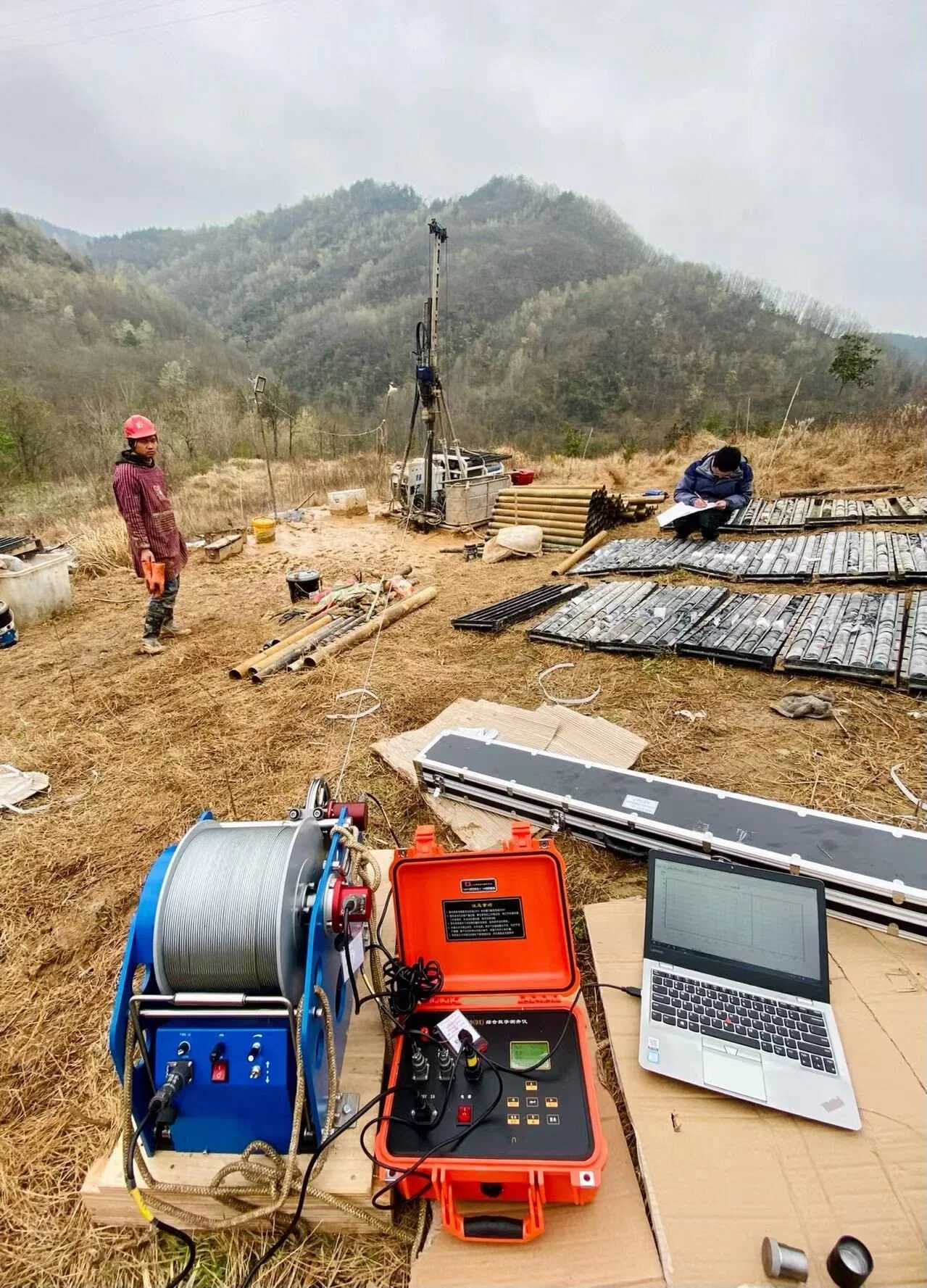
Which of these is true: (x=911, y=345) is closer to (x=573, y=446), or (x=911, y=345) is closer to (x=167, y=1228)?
(x=573, y=446)

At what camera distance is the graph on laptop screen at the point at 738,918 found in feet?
6.29

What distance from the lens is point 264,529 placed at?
10.4 metres

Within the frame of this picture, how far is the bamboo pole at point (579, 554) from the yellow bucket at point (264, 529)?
17.6ft

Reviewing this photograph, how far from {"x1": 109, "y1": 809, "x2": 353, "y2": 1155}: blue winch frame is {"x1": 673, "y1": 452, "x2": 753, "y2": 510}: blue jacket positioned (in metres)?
7.16

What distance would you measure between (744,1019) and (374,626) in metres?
4.54

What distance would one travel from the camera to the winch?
4.97ft

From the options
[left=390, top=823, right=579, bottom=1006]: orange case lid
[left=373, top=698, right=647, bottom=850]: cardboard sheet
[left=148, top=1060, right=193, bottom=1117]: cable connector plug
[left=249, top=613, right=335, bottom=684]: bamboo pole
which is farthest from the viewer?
[left=249, top=613, right=335, bottom=684]: bamboo pole

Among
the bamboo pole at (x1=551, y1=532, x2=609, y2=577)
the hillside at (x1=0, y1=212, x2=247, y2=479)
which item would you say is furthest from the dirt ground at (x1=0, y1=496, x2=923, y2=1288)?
the hillside at (x1=0, y1=212, x2=247, y2=479)

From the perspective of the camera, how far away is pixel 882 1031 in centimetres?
183

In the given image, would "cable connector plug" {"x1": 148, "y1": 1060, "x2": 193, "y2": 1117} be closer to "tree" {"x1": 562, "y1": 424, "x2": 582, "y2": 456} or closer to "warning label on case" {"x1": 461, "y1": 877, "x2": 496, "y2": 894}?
"warning label on case" {"x1": 461, "y1": 877, "x2": 496, "y2": 894}

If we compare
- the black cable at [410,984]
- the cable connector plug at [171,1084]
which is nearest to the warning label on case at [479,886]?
the black cable at [410,984]

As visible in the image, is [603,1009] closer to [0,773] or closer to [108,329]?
[0,773]

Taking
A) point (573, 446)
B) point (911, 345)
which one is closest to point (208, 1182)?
point (573, 446)

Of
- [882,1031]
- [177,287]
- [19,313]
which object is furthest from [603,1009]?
[177,287]
